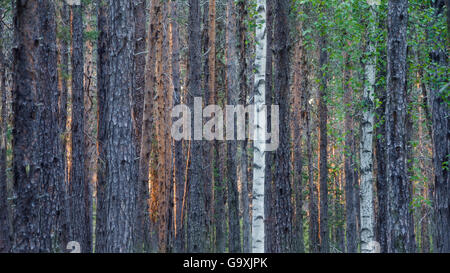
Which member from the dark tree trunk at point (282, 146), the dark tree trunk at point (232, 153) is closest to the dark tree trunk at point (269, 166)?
the dark tree trunk at point (282, 146)

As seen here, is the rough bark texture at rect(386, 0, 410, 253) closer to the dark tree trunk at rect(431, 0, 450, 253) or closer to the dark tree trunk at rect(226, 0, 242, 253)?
the dark tree trunk at rect(431, 0, 450, 253)

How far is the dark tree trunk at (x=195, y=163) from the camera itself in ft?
55.6

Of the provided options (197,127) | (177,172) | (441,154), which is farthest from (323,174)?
(441,154)

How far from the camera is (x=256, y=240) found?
1036cm

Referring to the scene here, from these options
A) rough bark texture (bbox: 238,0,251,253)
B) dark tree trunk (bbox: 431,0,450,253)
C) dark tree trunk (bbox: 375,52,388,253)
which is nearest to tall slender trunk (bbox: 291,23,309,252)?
rough bark texture (bbox: 238,0,251,253)

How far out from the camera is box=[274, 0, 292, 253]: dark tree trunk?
11.3 m

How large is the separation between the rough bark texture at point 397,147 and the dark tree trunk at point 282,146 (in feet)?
8.16

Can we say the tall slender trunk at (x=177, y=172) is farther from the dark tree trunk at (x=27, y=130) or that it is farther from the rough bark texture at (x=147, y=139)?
the dark tree trunk at (x=27, y=130)

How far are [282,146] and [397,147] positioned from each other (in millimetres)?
2880

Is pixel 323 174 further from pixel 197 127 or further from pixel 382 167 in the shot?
pixel 382 167

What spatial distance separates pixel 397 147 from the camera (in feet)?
31.3
